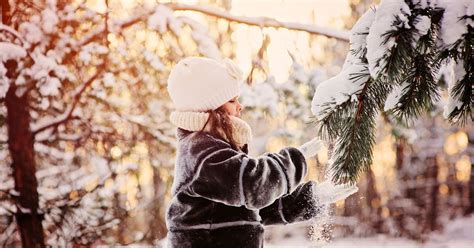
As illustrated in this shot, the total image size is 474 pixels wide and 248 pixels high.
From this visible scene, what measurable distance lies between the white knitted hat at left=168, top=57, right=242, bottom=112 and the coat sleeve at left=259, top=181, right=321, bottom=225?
42cm

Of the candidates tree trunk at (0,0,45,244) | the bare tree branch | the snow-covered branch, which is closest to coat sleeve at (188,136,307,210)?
the snow-covered branch

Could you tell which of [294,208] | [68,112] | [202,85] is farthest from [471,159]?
[202,85]

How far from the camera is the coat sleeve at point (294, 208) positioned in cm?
186

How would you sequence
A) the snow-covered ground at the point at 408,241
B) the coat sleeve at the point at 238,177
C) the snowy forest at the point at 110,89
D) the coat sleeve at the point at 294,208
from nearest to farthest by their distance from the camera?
1. the coat sleeve at the point at 238,177
2. the coat sleeve at the point at 294,208
3. the snowy forest at the point at 110,89
4. the snow-covered ground at the point at 408,241

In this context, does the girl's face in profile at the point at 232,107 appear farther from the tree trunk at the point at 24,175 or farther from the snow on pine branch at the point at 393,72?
the tree trunk at the point at 24,175

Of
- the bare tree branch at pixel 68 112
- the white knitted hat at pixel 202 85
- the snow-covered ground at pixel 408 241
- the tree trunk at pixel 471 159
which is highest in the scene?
the bare tree branch at pixel 68 112

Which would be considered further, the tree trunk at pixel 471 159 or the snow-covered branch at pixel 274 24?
the tree trunk at pixel 471 159

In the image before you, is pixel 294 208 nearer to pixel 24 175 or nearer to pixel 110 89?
pixel 110 89

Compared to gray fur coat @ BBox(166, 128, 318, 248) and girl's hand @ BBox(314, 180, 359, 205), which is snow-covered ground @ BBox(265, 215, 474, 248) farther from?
gray fur coat @ BBox(166, 128, 318, 248)

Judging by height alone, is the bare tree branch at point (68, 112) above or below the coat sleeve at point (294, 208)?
above

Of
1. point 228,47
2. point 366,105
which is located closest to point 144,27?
point 228,47

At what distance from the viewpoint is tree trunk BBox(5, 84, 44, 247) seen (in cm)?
442

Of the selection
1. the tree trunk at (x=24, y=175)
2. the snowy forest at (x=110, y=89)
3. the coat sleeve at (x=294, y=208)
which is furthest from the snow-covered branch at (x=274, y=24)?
the coat sleeve at (x=294, y=208)

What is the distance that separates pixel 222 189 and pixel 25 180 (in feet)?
11.1
